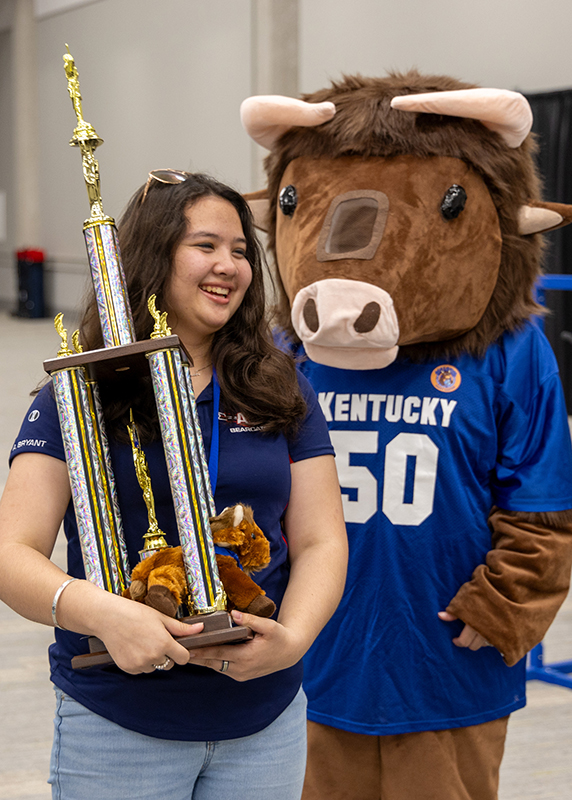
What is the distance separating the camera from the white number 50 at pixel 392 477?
1.78m

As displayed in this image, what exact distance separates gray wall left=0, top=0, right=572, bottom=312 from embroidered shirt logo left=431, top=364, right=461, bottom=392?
3.24m

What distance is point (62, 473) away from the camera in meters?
1.23

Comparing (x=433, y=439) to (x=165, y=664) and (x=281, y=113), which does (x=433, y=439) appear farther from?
(x=165, y=664)

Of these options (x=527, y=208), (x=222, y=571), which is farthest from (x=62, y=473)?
(x=527, y=208)

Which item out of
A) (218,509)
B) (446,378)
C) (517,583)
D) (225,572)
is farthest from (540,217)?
(225,572)

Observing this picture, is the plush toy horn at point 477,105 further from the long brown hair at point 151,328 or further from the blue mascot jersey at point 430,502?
the long brown hair at point 151,328

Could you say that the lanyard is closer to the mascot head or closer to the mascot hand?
the mascot head

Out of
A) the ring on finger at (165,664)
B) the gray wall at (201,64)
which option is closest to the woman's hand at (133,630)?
the ring on finger at (165,664)

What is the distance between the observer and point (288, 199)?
193 centimetres

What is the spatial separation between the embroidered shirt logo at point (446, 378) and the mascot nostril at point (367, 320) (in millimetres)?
183

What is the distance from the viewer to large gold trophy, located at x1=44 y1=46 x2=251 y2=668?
1.12m

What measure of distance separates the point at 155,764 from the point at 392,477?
29.0 inches

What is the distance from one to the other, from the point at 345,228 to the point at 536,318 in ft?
1.41

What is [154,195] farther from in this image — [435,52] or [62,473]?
[435,52]
